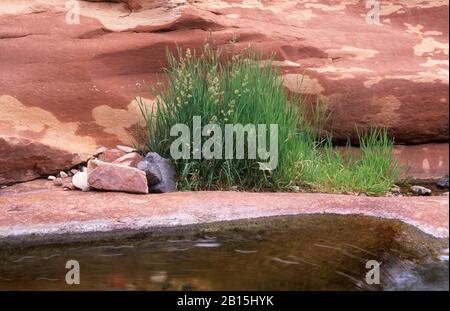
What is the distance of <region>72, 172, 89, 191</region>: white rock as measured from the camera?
185 inches

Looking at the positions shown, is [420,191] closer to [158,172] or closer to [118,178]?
[158,172]

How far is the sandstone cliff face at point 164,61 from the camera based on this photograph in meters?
5.55

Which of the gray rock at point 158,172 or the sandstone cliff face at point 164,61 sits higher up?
the sandstone cliff face at point 164,61

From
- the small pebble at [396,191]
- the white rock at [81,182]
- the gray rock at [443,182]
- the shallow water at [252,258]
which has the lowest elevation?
the gray rock at [443,182]

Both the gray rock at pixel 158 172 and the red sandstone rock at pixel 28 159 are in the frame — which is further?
the red sandstone rock at pixel 28 159

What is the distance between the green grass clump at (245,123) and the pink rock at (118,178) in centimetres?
40

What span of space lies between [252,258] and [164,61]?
3.02m

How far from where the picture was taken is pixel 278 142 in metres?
4.95

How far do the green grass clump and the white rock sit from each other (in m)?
0.66

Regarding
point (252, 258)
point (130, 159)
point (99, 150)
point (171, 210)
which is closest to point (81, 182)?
point (130, 159)

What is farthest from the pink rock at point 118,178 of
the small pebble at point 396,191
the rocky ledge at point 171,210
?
the small pebble at point 396,191

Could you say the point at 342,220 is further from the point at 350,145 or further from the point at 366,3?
the point at 366,3

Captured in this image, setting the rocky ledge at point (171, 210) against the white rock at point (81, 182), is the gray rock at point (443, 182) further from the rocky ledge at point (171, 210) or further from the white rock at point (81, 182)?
the white rock at point (81, 182)

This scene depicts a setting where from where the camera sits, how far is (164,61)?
19.4ft
